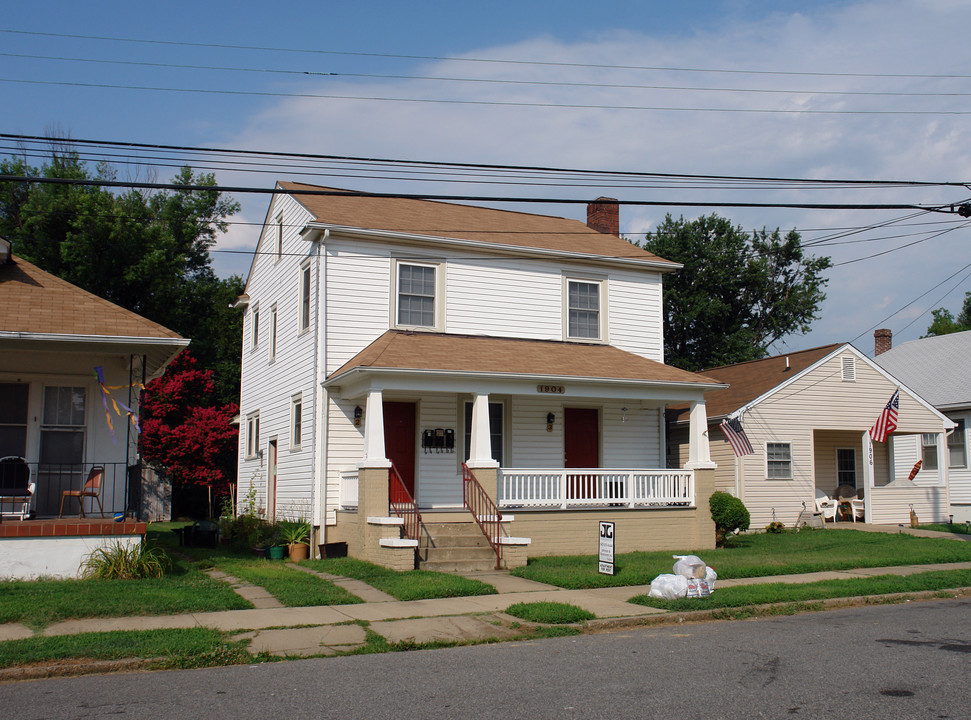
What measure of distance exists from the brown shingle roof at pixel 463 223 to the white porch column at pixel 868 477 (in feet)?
24.8

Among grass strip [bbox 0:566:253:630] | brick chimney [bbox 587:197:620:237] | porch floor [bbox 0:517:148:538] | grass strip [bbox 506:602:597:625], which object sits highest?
brick chimney [bbox 587:197:620:237]

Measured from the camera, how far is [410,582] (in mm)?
13133

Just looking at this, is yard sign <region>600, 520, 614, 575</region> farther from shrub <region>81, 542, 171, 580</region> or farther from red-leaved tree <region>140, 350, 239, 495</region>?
red-leaved tree <region>140, 350, 239, 495</region>

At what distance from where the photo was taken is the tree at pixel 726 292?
44719 mm

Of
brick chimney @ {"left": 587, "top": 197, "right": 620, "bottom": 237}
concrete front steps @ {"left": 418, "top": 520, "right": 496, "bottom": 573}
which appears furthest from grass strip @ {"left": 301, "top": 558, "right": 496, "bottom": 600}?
brick chimney @ {"left": 587, "top": 197, "right": 620, "bottom": 237}

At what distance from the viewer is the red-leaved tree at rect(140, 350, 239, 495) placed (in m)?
30.4

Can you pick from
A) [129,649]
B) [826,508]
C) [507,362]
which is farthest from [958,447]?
[129,649]

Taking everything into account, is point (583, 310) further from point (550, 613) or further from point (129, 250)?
point (129, 250)

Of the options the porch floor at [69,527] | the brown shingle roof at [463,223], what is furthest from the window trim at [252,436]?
the porch floor at [69,527]

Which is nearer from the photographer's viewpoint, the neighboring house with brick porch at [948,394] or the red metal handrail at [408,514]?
the red metal handrail at [408,514]

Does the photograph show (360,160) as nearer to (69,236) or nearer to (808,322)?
(69,236)

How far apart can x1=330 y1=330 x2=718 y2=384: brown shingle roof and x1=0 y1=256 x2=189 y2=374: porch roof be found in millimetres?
3729

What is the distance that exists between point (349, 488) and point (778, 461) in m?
12.2

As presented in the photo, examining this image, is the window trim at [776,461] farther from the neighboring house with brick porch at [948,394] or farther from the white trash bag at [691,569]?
the white trash bag at [691,569]
